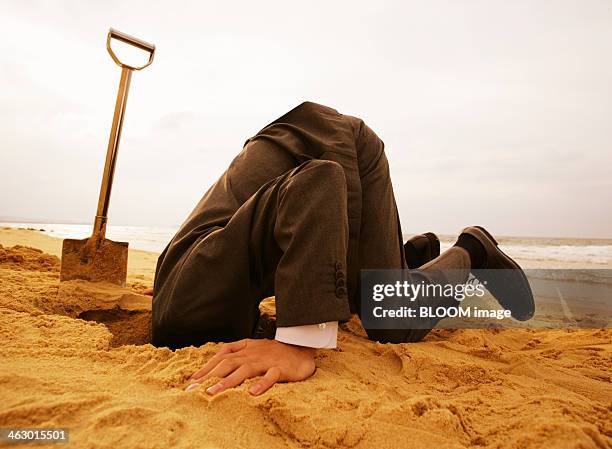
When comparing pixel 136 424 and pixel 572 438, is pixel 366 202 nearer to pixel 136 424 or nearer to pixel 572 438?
pixel 572 438

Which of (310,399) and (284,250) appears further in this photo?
(284,250)

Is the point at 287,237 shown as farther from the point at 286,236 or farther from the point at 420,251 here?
the point at 420,251

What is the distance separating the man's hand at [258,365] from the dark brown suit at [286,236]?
95 millimetres

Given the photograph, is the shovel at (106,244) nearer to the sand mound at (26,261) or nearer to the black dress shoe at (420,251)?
the sand mound at (26,261)

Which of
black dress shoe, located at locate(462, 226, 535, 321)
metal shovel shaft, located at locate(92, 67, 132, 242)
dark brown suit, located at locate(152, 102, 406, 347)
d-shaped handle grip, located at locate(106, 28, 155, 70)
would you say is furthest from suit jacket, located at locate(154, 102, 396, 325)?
d-shaped handle grip, located at locate(106, 28, 155, 70)

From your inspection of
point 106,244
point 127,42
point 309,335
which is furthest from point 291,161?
point 127,42

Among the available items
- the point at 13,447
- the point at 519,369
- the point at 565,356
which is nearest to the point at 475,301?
the point at 565,356

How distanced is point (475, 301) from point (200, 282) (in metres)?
3.13

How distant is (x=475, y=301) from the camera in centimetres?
366

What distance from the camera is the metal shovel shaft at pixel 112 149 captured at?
277 centimetres

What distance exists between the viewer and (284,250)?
114 cm

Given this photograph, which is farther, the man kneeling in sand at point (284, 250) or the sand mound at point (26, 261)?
the sand mound at point (26, 261)

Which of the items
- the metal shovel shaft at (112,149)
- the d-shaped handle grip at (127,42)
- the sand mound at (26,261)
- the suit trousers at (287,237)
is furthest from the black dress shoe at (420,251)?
the sand mound at (26,261)

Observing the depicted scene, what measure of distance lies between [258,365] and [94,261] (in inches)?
76.8
